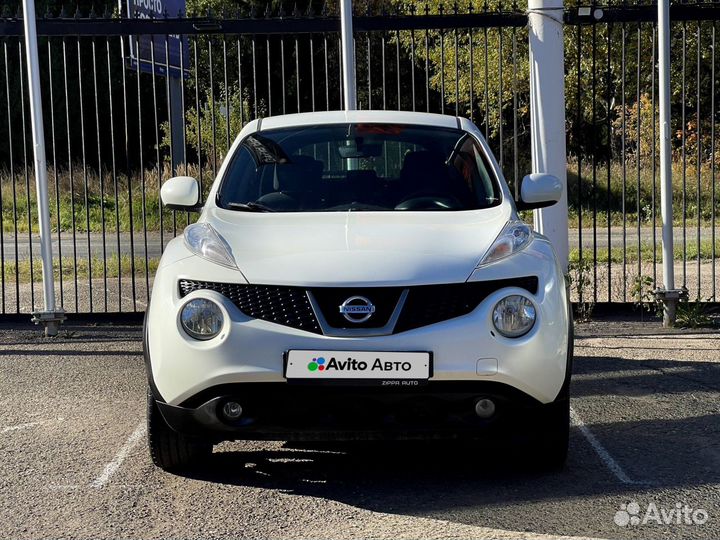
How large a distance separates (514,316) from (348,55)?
5203mm

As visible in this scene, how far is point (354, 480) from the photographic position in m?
4.92

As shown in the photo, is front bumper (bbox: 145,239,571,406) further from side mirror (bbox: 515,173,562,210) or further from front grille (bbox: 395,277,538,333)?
side mirror (bbox: 515,173,562,210)

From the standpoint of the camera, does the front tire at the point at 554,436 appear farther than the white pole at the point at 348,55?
No

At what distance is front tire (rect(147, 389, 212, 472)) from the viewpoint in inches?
190

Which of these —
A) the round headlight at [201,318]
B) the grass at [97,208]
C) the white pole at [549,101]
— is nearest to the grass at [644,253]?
the white pole at [549,101]

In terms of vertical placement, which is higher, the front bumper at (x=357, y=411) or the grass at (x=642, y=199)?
the front bumper at (x=357, y=411)

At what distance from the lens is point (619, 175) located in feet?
87.5

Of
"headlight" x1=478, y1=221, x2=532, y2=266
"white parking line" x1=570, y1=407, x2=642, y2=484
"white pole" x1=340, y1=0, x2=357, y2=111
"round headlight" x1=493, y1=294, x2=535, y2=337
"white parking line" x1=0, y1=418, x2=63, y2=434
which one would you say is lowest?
"white parking line" x1=570, y1=407, x2=642, y2=484

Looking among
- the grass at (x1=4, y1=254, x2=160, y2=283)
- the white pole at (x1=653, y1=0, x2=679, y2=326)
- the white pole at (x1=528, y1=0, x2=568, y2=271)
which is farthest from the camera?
the grass at (x1=4, y1=254, x2=160, y2=283)

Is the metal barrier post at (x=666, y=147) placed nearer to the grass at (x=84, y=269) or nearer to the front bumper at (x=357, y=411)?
the front bumper at (x=357, y=411)

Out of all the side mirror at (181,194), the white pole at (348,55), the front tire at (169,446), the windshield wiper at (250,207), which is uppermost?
the white pole at (348,55)

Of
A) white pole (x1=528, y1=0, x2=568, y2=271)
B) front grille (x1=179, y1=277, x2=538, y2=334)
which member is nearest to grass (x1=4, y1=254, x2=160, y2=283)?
white pole (x1=528, y1=0, x2=568, y2=271)

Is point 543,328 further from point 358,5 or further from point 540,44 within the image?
point 358,5

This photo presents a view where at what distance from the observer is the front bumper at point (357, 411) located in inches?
175
